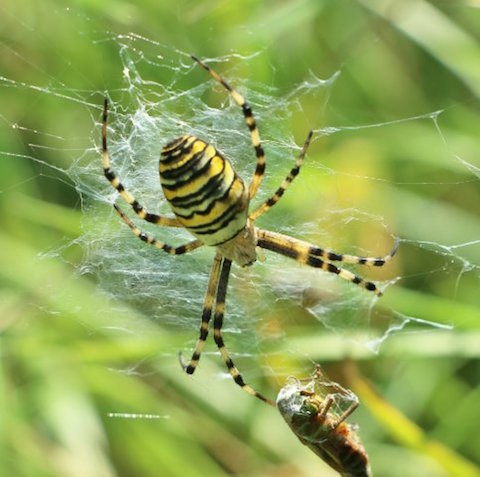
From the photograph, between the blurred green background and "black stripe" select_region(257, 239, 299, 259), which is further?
"black stripe" select_region(257, 239, 299, 259)

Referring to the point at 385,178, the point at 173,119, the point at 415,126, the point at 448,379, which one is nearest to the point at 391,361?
the point at 448,379

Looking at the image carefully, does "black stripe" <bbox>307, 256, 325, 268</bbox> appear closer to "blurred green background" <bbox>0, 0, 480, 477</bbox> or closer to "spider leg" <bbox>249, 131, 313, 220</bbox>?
"blurred green background" <bbox>0, 0, 480, 477</bbox>


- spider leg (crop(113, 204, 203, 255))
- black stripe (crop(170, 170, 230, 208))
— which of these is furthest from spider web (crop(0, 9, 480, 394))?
black stripe (crop(170, 170, 230, 208))

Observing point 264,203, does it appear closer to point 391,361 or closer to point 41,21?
point 391,361

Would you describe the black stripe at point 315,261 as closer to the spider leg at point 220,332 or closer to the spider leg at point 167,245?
the spider leg at point 220,332

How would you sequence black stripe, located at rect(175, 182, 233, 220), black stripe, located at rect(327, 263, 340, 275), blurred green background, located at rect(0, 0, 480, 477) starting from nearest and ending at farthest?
black stripe, located at rect(175, 182, 233, 220) → blurred green background, located at rect(0, 0, 480, 477) → black stripe, located at rect(327, 263, 340, 275)

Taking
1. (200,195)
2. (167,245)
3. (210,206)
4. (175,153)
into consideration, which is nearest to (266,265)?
(167,245)

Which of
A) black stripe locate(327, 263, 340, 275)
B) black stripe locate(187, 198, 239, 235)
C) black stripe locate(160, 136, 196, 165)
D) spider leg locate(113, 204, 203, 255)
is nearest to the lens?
black stripe locate(160, 136, 196, 165)

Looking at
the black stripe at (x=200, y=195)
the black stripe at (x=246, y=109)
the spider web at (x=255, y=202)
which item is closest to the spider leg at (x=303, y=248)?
the spider web at (x=255, y=202)

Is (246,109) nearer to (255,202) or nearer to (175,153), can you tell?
(175,153)
